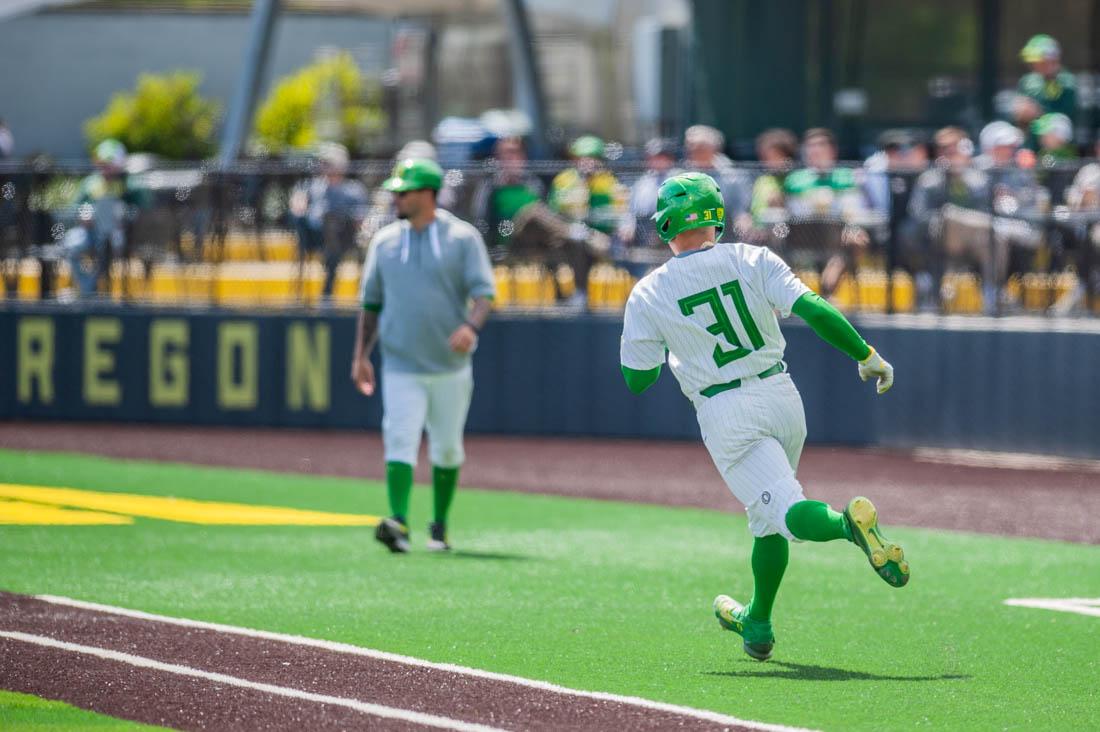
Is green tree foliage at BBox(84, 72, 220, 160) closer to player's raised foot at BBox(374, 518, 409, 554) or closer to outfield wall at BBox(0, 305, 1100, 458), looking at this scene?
outfield wall at BBox(0, 305, 1100, 458)

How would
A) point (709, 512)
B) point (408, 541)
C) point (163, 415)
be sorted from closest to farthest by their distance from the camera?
point (408, 541) < point (709, 512) < point (163, 415)

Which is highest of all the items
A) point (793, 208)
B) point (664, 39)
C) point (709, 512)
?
point (664, 39)

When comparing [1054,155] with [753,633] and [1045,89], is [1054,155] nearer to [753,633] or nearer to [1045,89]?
[1045,89]

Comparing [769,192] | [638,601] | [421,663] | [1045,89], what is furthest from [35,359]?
[421,663]

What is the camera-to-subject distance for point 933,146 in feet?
72.8

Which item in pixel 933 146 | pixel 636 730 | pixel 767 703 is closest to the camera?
pixel 636 730

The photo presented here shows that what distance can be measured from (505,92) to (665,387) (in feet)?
43.7

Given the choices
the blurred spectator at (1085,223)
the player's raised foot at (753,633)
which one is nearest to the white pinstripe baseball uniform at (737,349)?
the player's raised foot at (753,633)

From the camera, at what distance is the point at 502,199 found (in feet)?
55.7

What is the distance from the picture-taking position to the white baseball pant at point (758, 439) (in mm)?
7297

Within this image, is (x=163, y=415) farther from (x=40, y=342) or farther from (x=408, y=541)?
(x=408, y=541)

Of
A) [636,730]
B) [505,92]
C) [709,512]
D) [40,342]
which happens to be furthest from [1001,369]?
[505,92]

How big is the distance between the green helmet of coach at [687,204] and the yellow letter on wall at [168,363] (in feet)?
37.7

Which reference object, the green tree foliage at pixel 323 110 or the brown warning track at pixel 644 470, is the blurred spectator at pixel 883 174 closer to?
the brown warning track at pixel 644 470
